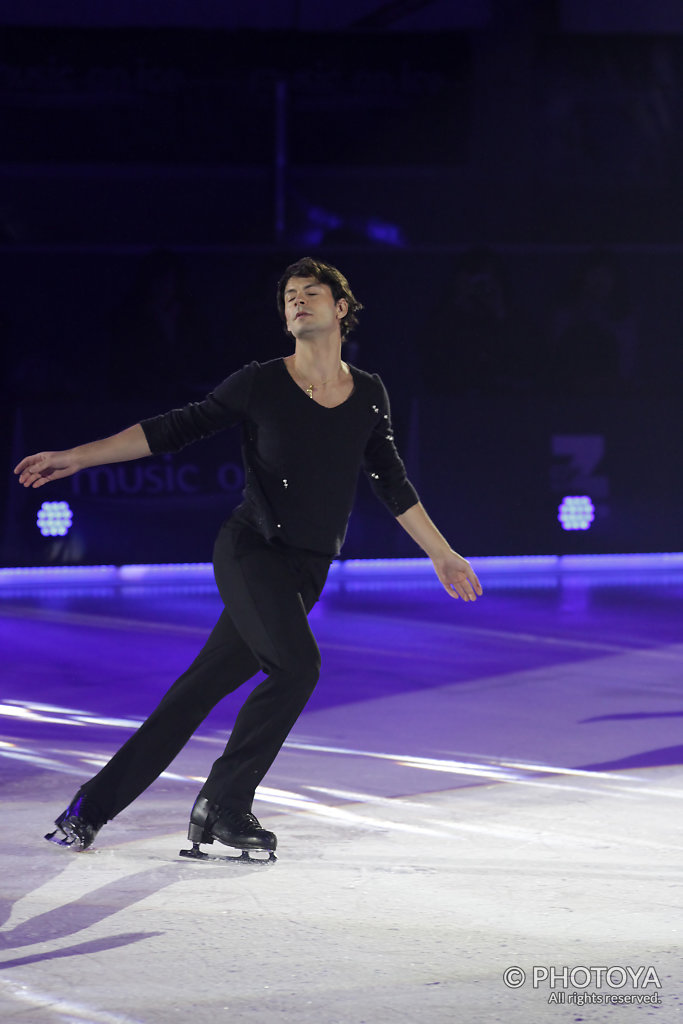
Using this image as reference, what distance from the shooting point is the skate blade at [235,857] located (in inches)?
176

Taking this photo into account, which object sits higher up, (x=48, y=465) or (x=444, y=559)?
(x=48, y=465)

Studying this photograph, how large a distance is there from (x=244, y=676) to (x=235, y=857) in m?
0.52

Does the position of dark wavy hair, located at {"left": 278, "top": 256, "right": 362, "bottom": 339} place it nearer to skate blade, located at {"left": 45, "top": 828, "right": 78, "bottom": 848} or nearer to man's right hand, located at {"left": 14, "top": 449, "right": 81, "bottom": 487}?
man's right hand, located at {"left": 14, "top": 449, "right": 81, "bottom": 487}

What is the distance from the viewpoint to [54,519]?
43.3 ft

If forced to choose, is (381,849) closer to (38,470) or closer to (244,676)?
(244,676)

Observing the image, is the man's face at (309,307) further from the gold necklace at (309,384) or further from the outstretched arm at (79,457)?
the outstretched arm at (79,457)

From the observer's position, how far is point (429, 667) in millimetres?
8398

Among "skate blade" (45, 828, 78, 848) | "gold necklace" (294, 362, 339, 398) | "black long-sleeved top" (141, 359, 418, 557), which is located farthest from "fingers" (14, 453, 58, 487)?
"skate blade" (45, 828, 78, 848)

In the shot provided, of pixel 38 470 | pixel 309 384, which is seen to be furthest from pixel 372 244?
pixel 38 470

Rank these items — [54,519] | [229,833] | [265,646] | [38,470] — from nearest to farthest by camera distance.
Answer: [38,470] → [265,646] → [229,833] → [54,519]

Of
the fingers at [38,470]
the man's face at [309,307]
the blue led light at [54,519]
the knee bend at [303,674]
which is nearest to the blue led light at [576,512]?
the blue led light at [54,519]

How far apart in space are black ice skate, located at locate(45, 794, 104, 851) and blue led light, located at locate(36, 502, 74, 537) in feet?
29.0

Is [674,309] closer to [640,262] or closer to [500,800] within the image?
[640,262]

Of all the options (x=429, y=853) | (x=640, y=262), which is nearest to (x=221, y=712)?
(x=429, y=853)
